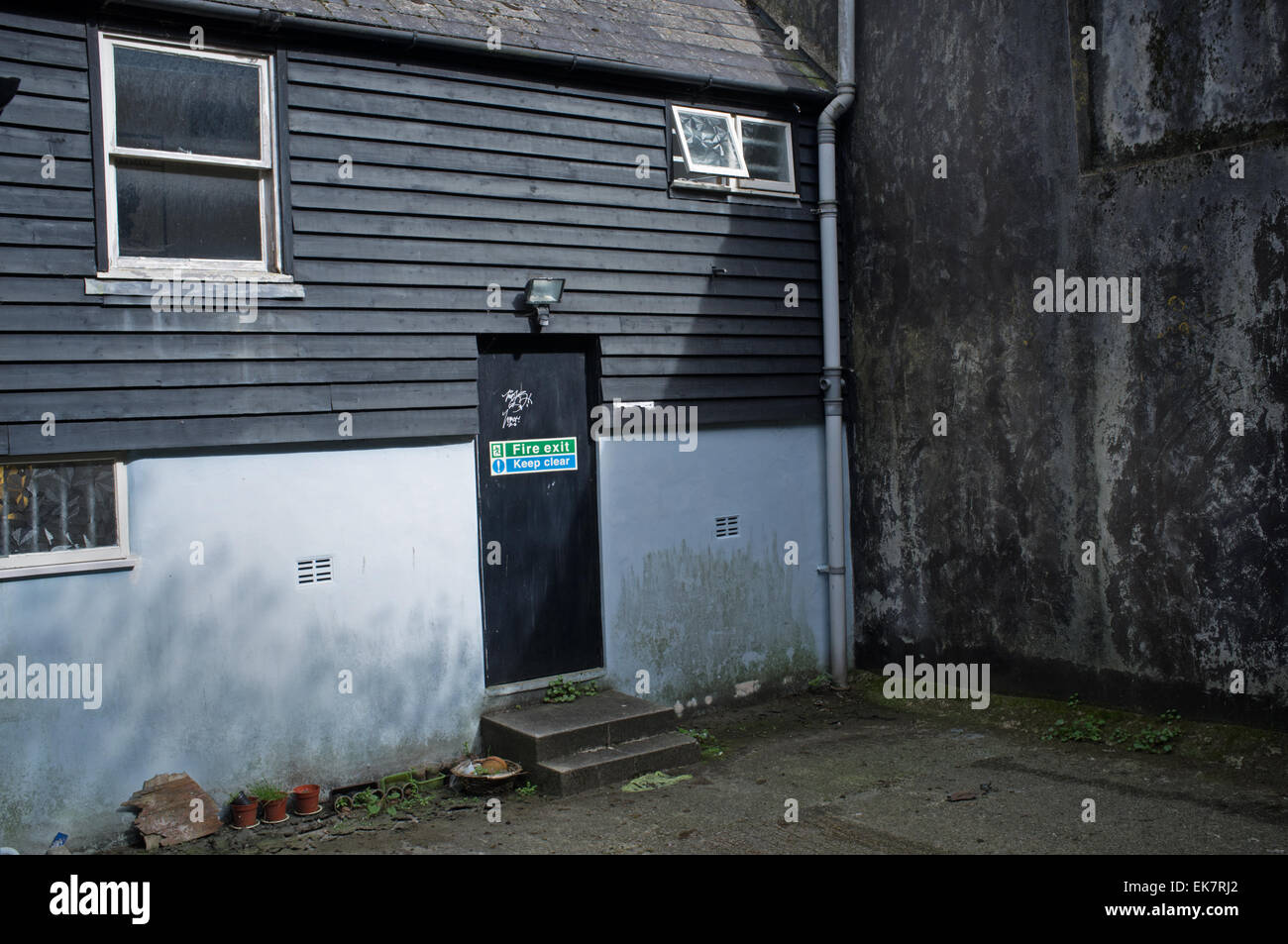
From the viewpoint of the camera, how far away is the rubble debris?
5.93 meters

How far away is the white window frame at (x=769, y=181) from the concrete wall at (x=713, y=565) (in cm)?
199

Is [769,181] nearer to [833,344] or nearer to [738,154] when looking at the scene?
[738,154]

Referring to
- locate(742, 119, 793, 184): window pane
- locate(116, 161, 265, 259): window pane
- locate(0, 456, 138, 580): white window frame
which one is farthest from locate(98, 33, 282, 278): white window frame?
locate(742, 119, 793, 184): window pane

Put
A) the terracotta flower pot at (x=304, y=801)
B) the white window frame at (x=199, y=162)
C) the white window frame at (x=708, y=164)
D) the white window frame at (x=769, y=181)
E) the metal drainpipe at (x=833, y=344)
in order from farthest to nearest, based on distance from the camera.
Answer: the metal drainpipe at (x=833, y=344)
the white window frame at (x=769, y=181)
the white window frame at (x=708, y=164)
the terracotta flower pot at (x=304, y=801)
the white window frame at (x=199, y=162)

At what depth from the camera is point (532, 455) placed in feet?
25.5

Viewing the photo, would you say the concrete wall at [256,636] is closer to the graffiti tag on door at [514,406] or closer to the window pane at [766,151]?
the graffiti tag on door at [514,406]

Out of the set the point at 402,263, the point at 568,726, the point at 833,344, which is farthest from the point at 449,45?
the point at 568,726

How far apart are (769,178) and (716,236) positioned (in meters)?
0.81

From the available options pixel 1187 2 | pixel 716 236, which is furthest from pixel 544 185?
pixel 1187 2

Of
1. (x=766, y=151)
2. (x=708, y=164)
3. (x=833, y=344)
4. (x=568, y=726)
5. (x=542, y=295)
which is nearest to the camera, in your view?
(x=568, y=726)

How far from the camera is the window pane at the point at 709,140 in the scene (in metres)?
8.48

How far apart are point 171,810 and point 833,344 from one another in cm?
606

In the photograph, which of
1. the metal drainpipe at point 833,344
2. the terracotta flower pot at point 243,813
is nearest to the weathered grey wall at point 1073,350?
the metal drainpipe at point 833,344

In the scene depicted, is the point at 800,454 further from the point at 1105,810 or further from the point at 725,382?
the point at 1105,810
